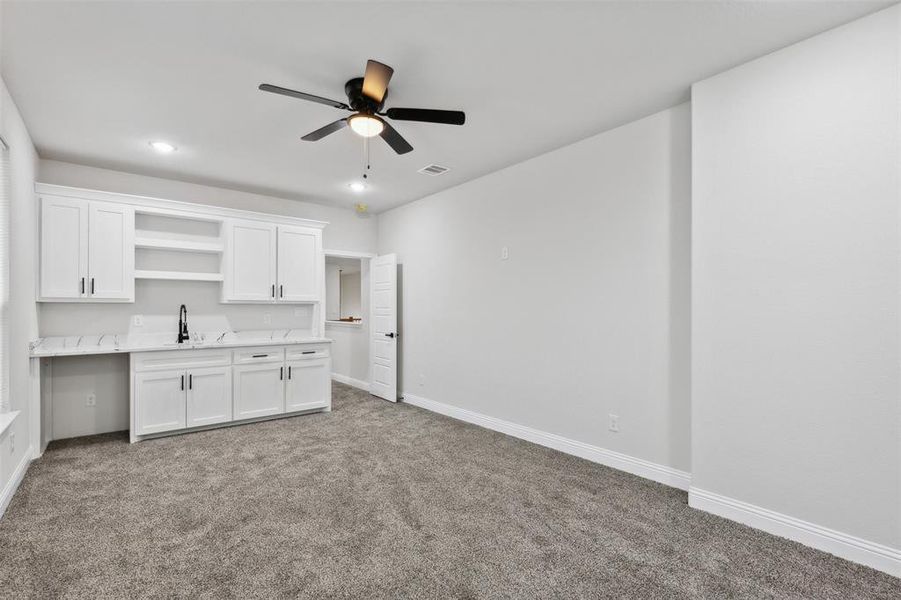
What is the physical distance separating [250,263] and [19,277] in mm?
2050

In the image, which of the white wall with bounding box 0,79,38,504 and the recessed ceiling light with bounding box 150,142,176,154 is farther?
the recessed ceiling light with bounding box 150,142,176,154

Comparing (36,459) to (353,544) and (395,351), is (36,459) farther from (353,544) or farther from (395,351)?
(395,351)

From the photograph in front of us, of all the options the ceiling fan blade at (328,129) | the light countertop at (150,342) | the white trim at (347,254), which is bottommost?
the light countertop at (150,342)

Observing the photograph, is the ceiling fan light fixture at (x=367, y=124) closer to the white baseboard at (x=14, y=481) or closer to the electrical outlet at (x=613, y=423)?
the electrical outlet at (x=613, y=423)

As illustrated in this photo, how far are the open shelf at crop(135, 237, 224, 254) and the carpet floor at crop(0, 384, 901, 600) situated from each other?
2.11 metres

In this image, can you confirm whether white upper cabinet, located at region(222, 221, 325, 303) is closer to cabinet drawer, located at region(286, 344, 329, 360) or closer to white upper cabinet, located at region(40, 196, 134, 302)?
cabinet drawer, located at region(286, 344, 329, 360)

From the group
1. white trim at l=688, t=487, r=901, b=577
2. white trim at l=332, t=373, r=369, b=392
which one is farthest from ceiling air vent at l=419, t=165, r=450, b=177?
white trim at l=688, t=487, r=901, b=577

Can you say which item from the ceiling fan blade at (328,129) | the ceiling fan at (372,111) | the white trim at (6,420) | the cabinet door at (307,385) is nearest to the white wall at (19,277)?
the white trim at (6,420)

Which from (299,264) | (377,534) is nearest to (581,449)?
(377,534)

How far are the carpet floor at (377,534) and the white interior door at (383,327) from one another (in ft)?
6.73

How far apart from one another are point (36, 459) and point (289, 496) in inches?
96.2

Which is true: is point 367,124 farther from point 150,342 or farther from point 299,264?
point 150,342

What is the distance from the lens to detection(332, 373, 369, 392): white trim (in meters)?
6.57

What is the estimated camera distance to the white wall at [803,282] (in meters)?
2.16
